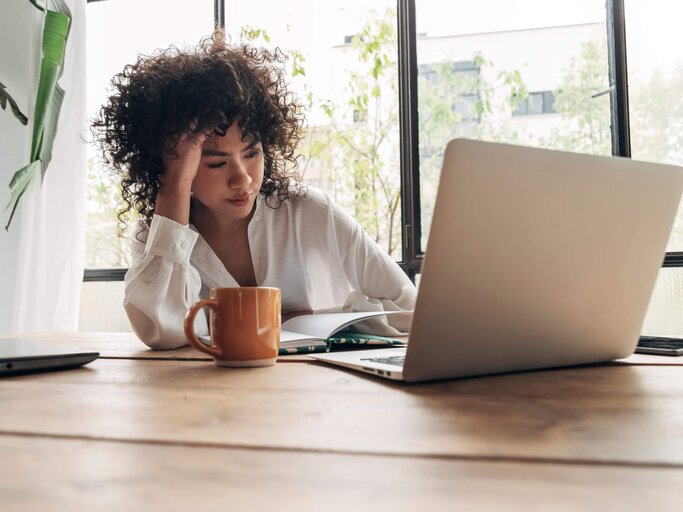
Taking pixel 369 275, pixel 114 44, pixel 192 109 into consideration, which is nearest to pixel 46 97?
pixel 114 44

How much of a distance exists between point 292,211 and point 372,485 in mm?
1519

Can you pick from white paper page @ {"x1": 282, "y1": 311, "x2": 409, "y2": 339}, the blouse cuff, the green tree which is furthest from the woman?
the green tree

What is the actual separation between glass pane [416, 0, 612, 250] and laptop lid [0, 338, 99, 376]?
6.27 feet

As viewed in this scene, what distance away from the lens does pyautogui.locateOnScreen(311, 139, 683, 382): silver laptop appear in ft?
1.91

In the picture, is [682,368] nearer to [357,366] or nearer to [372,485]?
[357,366]

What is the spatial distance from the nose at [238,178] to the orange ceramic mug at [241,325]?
77cm

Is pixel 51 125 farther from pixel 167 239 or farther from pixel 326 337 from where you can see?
pixel 326 337

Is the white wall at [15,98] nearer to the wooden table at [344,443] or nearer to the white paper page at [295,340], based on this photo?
the white paper page at [295,340]

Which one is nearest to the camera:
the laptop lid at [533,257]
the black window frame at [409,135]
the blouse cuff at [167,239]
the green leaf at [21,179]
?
the laptop lid at [533,257]

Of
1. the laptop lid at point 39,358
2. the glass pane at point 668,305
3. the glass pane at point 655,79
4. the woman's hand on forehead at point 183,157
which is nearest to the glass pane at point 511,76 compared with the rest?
the glass pane at point 655,79

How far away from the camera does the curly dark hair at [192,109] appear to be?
62.4 inches

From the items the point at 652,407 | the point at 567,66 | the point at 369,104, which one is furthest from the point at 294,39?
the point at 652,407

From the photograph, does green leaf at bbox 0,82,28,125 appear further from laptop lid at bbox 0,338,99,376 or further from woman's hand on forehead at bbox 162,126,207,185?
laptop lid at bbox 0,338,99,376

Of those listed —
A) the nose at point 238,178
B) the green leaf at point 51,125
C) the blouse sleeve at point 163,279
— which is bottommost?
the blouse sleeve at point 163,279
